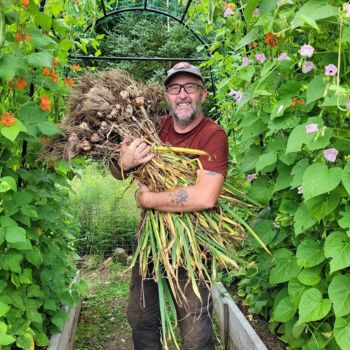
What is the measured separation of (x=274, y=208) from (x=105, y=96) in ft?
3.75

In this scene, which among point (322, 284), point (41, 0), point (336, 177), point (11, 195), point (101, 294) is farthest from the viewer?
point (101, 294)

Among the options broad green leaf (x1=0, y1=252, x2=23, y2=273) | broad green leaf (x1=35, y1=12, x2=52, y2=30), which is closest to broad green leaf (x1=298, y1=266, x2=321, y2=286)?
broad green leaf (x1=0, y1=252, x2=23, y2=273)

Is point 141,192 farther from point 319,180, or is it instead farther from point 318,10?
point 318,10

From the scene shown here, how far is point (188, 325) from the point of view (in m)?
2.47

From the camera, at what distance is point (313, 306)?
1870 millimetres

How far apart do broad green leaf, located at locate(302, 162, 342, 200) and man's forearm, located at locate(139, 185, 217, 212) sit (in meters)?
0.65

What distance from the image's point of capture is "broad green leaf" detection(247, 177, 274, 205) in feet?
7.48

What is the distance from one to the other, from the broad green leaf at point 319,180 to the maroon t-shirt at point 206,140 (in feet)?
2.32

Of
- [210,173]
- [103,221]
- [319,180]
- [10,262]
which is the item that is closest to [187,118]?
[210,173]

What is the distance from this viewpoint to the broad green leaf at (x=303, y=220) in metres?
1.81

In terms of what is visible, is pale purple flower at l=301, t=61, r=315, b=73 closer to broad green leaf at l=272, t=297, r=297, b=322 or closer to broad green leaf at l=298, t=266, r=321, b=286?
broad green leaf at l=298, t=266, r=321, b=286

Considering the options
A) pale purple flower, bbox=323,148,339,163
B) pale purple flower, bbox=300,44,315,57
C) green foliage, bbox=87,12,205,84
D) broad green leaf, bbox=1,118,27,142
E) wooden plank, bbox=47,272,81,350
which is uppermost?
green foliage, bbox=87,12,205,84

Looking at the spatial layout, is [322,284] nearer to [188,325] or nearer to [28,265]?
[188,325]

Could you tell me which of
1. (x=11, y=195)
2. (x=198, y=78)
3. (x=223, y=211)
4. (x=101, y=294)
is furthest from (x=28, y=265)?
(x=101, y=294)
